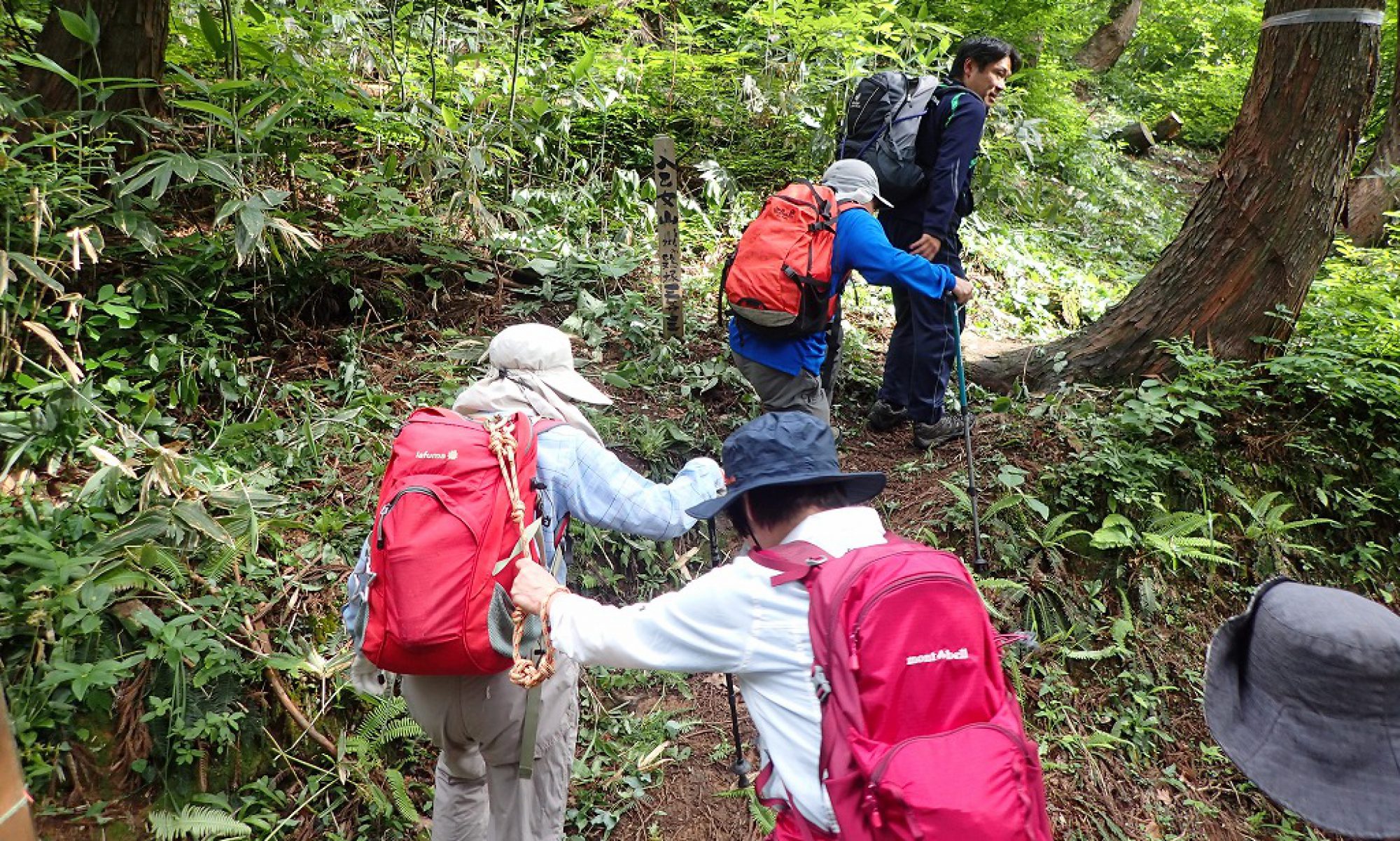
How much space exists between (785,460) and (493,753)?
170 cm

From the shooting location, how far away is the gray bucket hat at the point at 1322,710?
1.68 meters

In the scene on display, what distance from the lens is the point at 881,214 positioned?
237 inches

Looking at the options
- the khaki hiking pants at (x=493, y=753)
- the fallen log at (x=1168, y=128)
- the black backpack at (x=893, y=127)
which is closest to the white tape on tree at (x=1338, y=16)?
the black backpack at (x=893, y=127)

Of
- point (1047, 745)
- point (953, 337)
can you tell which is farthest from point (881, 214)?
point (1047, 745)

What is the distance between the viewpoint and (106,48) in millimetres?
5371

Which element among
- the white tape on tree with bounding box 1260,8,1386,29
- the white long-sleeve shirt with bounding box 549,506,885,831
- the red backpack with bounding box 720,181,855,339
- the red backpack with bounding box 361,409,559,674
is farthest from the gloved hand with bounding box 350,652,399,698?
the white tape on tree with bounding box 1260,8,1386,29

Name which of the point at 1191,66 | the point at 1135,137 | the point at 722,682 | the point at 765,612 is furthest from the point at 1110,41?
the point at 765,612

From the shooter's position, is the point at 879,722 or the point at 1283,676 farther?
the point at 879,722

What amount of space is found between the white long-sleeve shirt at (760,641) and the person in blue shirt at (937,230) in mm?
3491

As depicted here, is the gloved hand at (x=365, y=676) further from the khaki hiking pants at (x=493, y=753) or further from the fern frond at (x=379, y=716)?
the fern frond at (x=379, y=716)

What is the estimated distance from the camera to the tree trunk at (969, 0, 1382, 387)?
523 cm

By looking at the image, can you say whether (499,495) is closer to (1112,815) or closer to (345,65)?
(1112,815)

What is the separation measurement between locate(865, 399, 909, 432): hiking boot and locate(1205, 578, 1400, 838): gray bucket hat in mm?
4341

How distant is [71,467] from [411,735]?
2253mm
